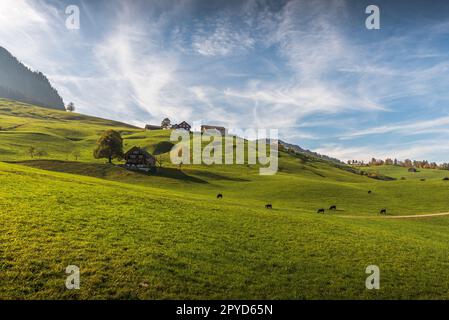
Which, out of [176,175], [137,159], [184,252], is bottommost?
[184,252]

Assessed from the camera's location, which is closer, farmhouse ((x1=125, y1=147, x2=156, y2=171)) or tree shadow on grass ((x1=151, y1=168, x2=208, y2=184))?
tree shadow on grass ((x1=151, y1=168, x2=208, y2=184))

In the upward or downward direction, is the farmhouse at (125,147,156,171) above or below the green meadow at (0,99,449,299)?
above

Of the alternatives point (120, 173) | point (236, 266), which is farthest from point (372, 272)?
point (120, 173)

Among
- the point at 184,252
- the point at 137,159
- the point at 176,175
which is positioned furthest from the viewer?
the point at 137,159

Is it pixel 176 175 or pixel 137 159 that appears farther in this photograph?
pixel 137 159

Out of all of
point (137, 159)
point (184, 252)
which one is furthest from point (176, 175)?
point (184, 252)

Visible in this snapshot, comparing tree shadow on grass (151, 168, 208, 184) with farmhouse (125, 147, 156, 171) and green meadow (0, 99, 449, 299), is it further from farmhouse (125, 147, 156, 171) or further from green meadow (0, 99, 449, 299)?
green meadow (0, 99, 449, 299)

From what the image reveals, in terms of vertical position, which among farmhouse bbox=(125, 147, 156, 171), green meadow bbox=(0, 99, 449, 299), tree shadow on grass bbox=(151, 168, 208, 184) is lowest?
green meadow bbox=(0, 99, 449, 299)

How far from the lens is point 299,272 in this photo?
64.4ft

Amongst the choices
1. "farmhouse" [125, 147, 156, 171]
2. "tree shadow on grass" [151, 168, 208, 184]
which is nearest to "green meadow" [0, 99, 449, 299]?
"tree shadow on grass" [151, 168, 208, 184]

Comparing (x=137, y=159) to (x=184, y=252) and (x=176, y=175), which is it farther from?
(x=184, y=252)

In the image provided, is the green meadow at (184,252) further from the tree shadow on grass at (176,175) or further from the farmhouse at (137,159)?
the farmhouse at (137,159)

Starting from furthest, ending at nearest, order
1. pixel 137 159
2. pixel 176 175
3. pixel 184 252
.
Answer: pixel 137 159 → pixel 176 175 → pixel 184 252

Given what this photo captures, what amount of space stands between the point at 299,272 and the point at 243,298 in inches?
219
